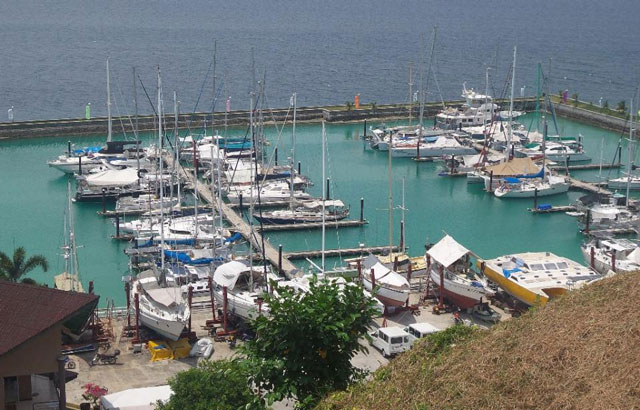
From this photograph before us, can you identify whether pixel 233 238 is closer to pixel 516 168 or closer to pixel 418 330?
pixel 418 330

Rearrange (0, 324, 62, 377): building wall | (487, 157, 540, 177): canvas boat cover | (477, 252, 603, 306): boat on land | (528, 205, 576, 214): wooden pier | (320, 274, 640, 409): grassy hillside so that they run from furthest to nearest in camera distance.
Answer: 1. (487, 157, 540, 177): canvas boat cover
2. (528, 205, 576, 214): wooden pier
3. (477, 252, 603, 306): boat on land
4. (0, 324, 62, 377): building wall
5. (320, 274, 640, 409): grassy hillside

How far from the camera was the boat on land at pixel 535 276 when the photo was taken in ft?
99.9

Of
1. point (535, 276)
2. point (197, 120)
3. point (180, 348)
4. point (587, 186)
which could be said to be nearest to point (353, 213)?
point (587, 186)

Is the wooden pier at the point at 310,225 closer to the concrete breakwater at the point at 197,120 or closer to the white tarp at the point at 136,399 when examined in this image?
the concrete breakwater at the point at 197,120

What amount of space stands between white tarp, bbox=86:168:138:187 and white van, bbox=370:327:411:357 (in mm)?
22611

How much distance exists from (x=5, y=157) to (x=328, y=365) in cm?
4375

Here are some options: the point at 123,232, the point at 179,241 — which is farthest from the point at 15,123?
the point at 179,241

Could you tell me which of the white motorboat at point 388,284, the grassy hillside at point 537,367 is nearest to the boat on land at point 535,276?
the white motorboat at point 388,284

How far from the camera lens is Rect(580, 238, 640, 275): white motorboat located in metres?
34.1

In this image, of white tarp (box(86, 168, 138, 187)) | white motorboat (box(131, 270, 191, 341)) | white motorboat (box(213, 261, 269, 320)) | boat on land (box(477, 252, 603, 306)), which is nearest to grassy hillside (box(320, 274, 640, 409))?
white motorboat (box(131, 270, 191, 341))

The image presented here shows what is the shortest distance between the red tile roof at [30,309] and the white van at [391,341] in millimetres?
10500

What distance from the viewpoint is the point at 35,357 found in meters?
17.6

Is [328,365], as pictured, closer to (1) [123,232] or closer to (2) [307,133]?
(1) [123,232]

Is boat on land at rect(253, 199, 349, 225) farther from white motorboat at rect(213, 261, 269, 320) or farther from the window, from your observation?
the window
